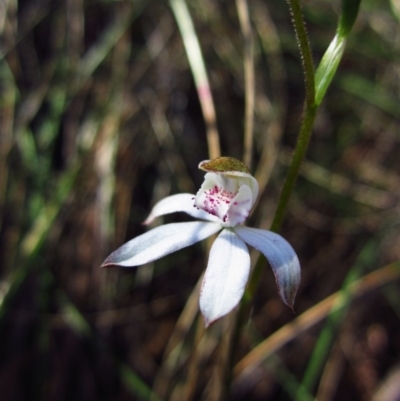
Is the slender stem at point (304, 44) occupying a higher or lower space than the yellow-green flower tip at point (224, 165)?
higher

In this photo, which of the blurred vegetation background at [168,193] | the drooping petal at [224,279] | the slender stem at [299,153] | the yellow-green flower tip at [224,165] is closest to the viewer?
the drooping petal at [224,279]

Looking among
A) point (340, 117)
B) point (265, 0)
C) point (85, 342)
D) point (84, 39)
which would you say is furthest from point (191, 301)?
point (265, 0)

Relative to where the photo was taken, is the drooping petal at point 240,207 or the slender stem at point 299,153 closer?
the slender stem at point 299,153

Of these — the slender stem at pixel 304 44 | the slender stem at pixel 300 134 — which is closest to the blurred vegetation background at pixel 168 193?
the slender stem at pixel 300 134

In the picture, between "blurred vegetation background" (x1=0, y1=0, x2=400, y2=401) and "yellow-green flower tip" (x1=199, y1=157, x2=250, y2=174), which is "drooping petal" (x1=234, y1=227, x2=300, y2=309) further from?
"blurred vegetation background" (x1=0, y1=0, x2=400, y2=401)

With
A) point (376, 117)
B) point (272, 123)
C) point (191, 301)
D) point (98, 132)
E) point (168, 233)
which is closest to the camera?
point (168, 233)

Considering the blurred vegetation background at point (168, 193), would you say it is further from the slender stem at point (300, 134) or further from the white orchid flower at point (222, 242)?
the white orchid flower at point (222, 242)

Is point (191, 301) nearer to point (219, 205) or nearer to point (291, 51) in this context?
point (219, 205)
